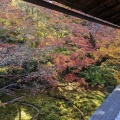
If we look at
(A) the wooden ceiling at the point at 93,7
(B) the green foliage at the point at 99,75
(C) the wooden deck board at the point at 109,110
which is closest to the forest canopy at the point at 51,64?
(B) the green foliage at the point at 99,75

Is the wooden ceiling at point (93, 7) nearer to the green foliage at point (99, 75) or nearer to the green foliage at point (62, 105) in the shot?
the green foliage at point (62, 105)

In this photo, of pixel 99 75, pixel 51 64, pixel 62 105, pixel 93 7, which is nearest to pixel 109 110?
pixel 62 105

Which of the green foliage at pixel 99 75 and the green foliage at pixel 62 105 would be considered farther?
the green foliage at pixel 99 75

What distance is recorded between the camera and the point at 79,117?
6609mm

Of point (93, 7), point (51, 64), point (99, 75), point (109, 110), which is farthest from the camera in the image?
point (99, 75)

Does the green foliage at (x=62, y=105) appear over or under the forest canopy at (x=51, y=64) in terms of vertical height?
under

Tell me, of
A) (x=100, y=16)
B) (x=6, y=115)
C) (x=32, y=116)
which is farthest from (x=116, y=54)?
(x=100, y=16)

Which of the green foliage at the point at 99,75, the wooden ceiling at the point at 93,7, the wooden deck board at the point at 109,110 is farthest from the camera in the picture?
the green foliage at the point at 99,75

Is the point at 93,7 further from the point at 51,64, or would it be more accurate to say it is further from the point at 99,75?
the point at 99,75

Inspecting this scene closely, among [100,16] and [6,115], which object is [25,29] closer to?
[6,115]

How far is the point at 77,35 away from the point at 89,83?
Answer: 231 centimetres

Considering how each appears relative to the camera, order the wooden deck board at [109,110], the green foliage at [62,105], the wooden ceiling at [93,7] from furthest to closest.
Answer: the green foliage at [62,105] → the wooden deck board at [109,110] → the wooden ceiling at [93,7]

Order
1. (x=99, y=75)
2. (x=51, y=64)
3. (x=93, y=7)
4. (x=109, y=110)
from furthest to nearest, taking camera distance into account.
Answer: (x=99, y=75), (x=51, y=64), (x=109, y=110), (x=93, y=7)

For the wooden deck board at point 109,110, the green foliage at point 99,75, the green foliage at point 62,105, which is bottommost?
the green foliage at point 62,105
